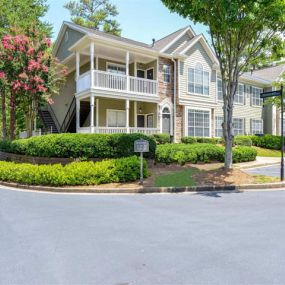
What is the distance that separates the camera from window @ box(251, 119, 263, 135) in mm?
30375

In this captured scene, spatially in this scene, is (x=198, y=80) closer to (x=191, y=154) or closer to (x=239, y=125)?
(x=239, y=125)

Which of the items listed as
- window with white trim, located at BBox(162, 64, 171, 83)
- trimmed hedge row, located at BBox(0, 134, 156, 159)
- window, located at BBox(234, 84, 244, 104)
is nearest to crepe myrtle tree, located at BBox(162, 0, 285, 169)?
trimmed hedge row, located at BBox(0, 134, 156, 159)

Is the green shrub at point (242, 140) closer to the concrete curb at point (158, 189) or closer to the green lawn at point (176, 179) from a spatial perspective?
the green lawn at point (176, 179)

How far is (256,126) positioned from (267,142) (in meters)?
5.05

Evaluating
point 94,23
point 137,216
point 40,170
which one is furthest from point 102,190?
point 94,23

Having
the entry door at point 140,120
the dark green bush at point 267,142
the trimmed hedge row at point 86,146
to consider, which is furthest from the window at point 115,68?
the dark green bush at point 267,142

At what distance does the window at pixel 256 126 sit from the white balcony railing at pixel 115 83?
1471cm

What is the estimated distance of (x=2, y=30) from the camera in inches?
877

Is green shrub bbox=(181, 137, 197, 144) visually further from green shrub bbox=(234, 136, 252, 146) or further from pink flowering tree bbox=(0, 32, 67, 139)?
pink flowering tree bbox=(0, 32, 67, 139)

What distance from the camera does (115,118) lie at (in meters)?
21.8

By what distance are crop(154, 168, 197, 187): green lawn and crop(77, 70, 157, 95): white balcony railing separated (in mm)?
8603

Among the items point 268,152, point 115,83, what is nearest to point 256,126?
point 268,152

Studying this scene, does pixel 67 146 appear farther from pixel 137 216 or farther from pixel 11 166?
pixel 137 216

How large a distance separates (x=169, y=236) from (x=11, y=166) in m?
9.82
